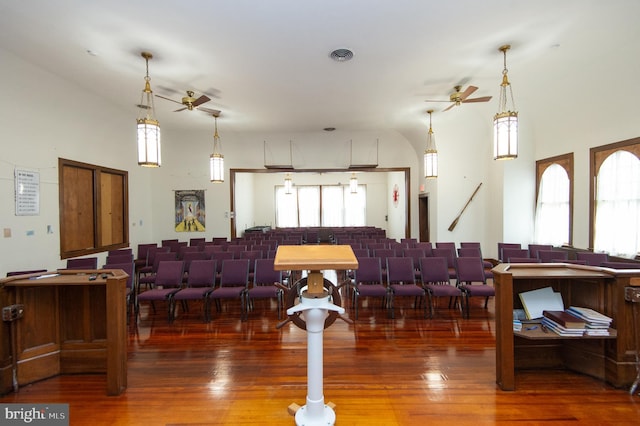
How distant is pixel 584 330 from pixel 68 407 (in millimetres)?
4092

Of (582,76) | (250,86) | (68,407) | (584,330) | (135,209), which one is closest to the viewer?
(68,407)

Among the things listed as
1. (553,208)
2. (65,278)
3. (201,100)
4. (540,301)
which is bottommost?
(540,301)

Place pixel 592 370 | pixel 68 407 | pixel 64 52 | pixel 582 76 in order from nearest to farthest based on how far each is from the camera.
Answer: pixel 68 407, pixel 592 370, pixel 64 52, pixel 582 76

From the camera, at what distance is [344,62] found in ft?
15.1

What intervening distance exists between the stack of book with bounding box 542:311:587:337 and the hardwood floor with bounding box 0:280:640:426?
49 centimetres

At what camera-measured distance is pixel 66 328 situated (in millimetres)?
2850

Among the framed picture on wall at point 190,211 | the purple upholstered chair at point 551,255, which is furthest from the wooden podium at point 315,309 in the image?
the framed picture on wall at point 190,211

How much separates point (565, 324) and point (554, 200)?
16.9ft

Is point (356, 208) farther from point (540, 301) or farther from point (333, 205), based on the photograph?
point (540, 301)

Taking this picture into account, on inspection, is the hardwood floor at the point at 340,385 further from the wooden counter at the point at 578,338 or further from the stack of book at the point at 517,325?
the stack of book at the point at 517,325

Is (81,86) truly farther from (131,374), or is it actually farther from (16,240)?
(131,374)

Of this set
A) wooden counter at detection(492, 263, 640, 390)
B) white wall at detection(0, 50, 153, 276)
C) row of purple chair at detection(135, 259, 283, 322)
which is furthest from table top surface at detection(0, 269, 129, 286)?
wooden counter at detection(492, 263, 640, 390)

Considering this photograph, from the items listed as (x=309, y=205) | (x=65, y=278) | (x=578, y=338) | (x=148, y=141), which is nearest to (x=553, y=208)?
(x=578, y=338)

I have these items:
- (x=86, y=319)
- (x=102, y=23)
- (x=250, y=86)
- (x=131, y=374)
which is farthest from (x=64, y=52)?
(x=131, y=374)
